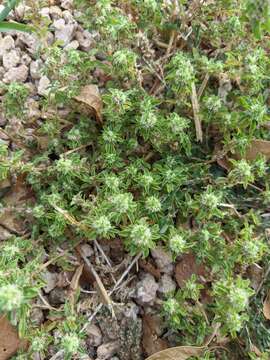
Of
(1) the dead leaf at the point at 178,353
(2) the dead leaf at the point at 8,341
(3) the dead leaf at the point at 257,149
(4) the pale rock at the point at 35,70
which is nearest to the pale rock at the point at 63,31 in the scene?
(4) the pale rock at the point at 35,70

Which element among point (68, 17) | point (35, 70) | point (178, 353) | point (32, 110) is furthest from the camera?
point (68, 17)

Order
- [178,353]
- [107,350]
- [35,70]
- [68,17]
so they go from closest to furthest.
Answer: [178,353] → [107,350] → [35,70] → [68,17]

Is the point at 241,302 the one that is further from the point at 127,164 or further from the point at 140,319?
the point at 127,164

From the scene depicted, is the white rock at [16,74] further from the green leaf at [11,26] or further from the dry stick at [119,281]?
the dry stick at [119,281]

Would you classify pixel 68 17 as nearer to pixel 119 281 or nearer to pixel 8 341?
pixel 119 281

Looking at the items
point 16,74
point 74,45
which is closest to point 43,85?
point 16,74

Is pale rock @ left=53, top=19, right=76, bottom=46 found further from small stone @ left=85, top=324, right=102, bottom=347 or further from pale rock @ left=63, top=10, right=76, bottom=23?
small stone @ left=85, top=324, right=102, bottom=347

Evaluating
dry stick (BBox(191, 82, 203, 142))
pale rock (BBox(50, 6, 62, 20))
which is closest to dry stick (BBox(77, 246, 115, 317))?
dry stick (BBox(191, 82, 203, 142))
